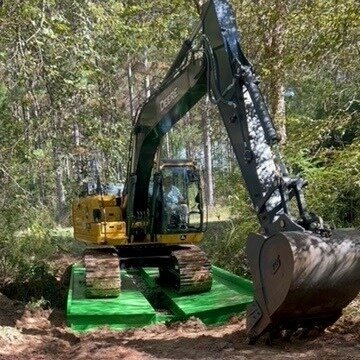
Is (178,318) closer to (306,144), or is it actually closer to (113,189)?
(306,144)

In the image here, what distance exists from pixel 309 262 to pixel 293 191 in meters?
0.84

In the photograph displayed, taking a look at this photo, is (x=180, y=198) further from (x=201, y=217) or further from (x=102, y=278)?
(x=102, y=278)

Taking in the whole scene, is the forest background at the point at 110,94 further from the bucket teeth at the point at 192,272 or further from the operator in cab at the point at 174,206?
the bucket teeth at the point at 192,272

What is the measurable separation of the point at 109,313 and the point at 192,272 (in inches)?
68.9

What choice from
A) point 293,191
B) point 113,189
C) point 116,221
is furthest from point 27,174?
point 293,191

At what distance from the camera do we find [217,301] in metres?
8.15

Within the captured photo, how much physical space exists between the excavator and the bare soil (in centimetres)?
23

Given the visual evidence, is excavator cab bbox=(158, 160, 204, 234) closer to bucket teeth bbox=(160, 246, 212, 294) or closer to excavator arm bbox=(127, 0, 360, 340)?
bucket teeth bbox=(160, 246, 212, 294)

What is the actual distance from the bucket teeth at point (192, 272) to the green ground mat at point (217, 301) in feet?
0.34

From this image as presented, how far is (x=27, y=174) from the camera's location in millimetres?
12516

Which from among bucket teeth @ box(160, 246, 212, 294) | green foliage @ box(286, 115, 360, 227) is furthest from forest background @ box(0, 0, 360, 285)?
bucket teeth @ box(160, 246, 212, 294)

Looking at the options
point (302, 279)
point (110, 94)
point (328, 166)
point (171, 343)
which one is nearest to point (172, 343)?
point (171, 343)

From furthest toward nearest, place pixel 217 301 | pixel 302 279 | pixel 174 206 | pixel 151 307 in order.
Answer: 1. pixel 174 206
2. pixel 217 301
3. pixel 151 307
4. pixel 302 279

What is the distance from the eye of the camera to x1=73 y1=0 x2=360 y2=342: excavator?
5.04 metres
